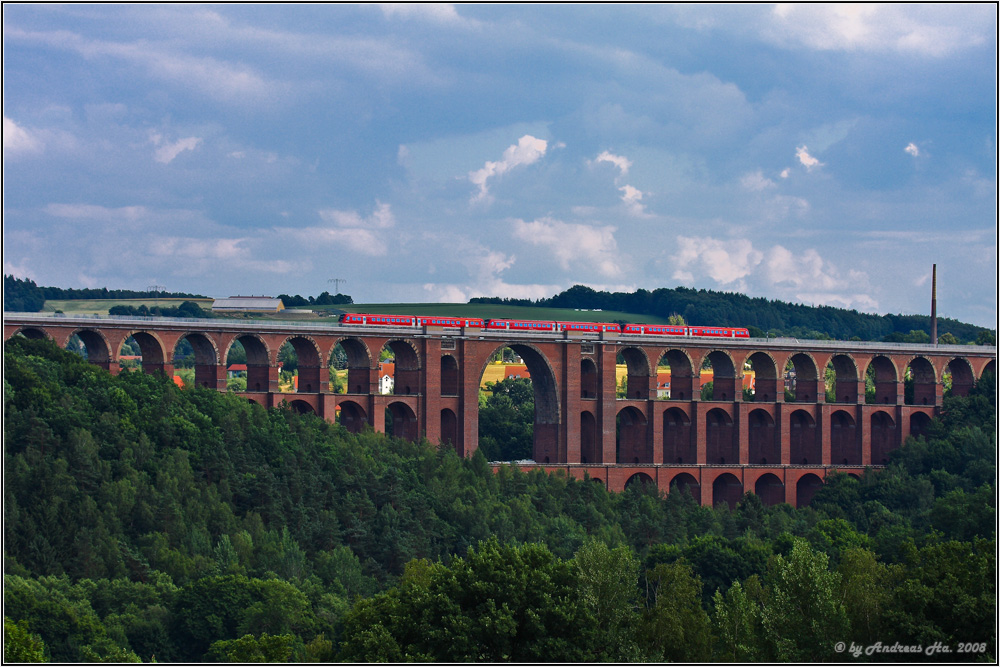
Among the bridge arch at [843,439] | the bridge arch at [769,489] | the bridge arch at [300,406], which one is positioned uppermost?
the bridge arch at [300,406]

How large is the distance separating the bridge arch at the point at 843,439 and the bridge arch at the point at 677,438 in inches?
751

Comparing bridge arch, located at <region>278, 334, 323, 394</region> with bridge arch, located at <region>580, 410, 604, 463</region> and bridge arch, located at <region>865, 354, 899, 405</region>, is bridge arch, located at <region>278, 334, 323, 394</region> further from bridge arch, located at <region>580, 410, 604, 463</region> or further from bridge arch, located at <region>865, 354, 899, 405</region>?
bridge arch, located at <region>865, 354, 899, 405</region>

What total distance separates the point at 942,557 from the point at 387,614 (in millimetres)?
29667

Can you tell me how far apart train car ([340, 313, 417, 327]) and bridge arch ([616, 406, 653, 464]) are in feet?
80.4

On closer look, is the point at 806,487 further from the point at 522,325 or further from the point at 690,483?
the point at 522,325

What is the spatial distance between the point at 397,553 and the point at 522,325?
41.5 m

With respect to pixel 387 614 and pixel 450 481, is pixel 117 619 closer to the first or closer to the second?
pixel 387 614

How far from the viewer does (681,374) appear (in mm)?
146625

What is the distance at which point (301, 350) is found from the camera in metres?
127

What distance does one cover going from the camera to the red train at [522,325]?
132625 millimetres

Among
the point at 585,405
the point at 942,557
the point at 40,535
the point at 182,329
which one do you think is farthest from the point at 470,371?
the point at 942,557

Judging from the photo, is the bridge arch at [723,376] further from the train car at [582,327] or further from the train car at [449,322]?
the train car at [449,322]

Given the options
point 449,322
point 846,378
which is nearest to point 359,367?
point 449,322

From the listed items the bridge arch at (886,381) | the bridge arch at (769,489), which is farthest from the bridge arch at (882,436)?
the bridge arch at (769,489)
